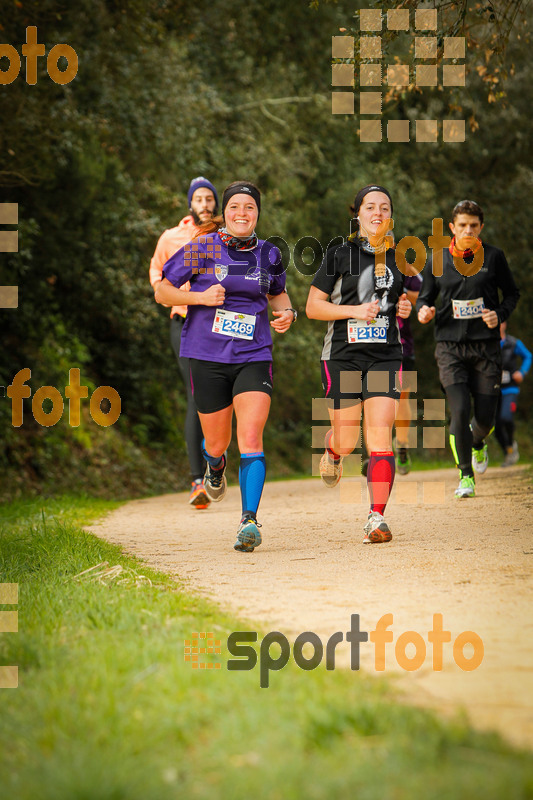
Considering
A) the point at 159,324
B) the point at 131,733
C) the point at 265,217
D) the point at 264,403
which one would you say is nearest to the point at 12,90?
the point at 159,324

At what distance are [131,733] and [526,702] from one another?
3.62ft

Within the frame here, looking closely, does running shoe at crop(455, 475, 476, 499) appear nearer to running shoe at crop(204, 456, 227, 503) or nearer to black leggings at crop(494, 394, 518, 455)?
running shoe at crop(204, 456, 227, 503)

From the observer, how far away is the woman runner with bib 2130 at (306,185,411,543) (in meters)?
6.23

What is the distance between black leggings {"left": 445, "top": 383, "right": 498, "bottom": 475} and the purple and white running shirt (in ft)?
8.43

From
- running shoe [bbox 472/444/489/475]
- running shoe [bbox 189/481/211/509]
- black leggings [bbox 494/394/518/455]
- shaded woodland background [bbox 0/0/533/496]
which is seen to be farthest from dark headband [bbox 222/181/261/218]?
black leggings [bbox 494/394/518/455]

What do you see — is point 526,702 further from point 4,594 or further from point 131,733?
point 4,594

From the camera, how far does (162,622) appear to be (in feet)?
12.3

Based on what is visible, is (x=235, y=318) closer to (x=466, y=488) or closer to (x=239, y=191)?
(x=239, y=191)

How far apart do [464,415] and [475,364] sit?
45 cm

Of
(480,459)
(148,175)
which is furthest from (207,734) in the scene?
(148,175)

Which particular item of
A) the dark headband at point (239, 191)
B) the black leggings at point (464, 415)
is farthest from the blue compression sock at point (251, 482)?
the black leggings at point (464, 415)

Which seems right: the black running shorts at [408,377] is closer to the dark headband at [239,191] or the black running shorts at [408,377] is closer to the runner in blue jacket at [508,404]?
the dark headband at [239,191]

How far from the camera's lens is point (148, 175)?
1669 centimetres

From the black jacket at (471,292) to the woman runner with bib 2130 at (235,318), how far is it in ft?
7.53
